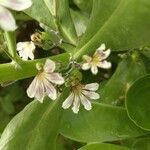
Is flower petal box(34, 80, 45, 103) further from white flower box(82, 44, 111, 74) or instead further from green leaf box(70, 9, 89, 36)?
green leaf box(70, 9, 89, 36)

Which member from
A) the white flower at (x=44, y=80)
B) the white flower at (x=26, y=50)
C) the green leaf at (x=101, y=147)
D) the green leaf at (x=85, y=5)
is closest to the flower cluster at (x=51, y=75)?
the white flower at (x=44, y=80)

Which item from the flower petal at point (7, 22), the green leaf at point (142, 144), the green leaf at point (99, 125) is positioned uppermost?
the flower petal at point (7, 22)

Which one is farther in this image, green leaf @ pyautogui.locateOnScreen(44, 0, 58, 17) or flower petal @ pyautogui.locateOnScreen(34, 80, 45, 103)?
green leaf @ pyautogui.locateOnScreen(44, 0, 58, 17)

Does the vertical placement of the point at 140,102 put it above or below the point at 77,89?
below

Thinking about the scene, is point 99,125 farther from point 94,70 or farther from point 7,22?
point 7,22

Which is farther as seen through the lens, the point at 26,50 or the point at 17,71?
the point at 26,50

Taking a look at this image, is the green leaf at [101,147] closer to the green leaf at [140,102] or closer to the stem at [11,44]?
the green leaf at [140,102]

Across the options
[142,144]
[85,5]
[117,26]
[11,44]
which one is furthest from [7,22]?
[85,5]

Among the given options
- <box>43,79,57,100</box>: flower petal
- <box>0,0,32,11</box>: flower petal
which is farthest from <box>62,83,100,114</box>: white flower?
<box>0,0,32,11</box>: flower petal
